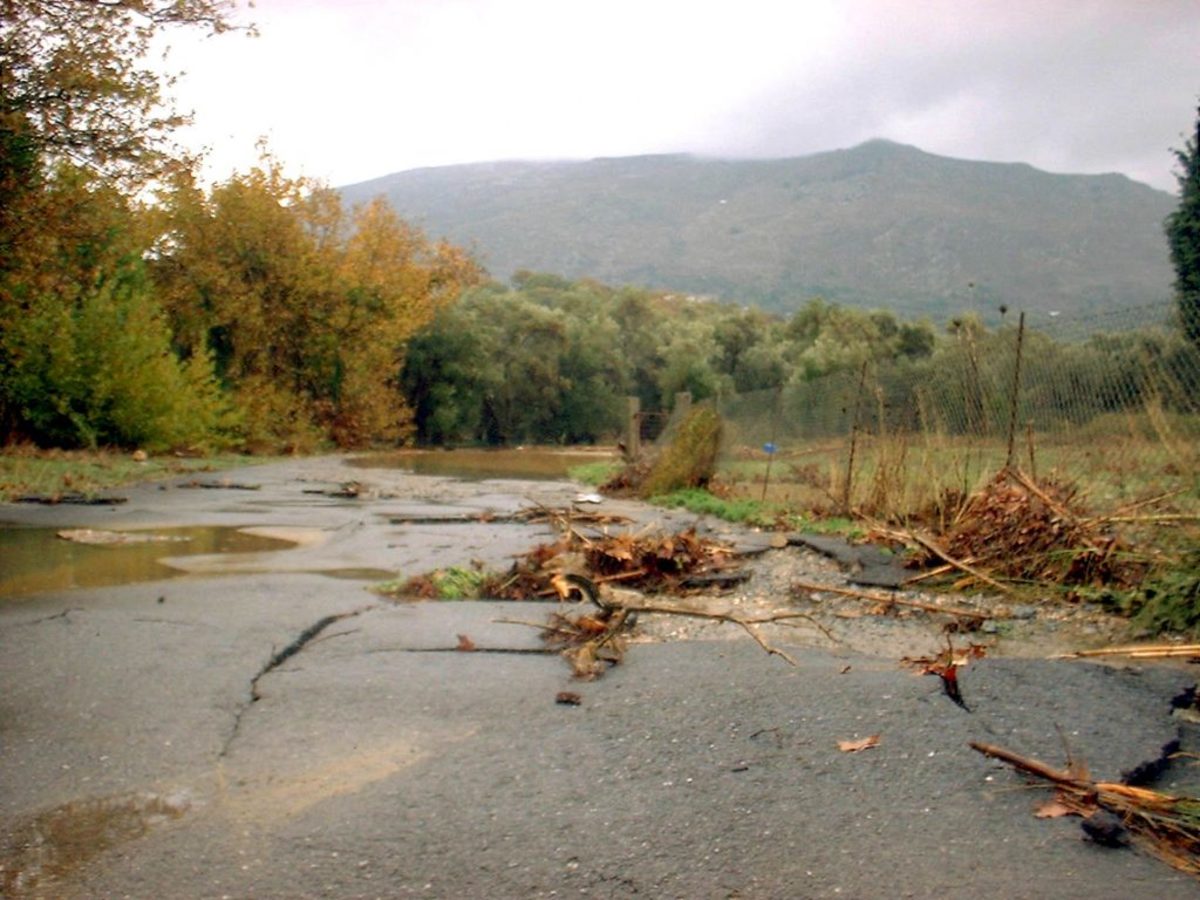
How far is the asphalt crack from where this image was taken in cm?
483

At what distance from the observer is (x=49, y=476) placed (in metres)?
17.9

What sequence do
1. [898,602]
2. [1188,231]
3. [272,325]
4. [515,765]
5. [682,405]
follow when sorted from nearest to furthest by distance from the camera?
[515,765], [898,602], [682,405], [1188,231], [272,325]

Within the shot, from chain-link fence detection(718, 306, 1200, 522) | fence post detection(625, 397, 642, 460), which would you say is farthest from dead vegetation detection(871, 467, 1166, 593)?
fence post detection(625, 397, 642, 460)

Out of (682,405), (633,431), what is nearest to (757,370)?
(633,431)

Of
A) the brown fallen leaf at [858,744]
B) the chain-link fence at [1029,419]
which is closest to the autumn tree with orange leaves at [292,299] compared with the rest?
the chain-link fence at [1029,419]

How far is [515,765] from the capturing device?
4422 mm

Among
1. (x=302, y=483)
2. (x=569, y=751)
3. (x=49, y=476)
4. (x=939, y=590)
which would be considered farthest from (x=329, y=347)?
(x=569, y=751)

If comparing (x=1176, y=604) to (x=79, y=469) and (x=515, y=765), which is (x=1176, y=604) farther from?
(x=79, y=469)

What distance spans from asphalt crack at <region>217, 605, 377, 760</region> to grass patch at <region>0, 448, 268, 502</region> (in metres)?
9.07

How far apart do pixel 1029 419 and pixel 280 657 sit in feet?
25.8

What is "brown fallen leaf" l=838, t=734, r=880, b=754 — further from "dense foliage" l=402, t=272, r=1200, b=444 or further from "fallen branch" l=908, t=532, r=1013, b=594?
"dense foliage" l=402, t=272, r=1200, b=444

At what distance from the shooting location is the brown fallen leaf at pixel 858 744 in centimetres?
449

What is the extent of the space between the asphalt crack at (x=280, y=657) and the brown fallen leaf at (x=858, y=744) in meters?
2.43

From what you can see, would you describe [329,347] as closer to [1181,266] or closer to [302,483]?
[302,483]
